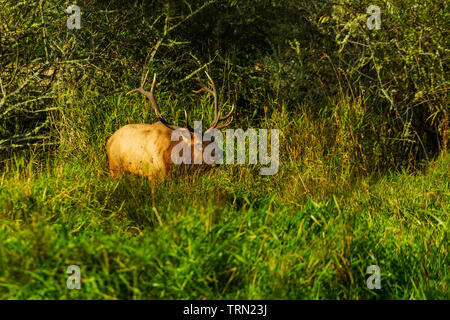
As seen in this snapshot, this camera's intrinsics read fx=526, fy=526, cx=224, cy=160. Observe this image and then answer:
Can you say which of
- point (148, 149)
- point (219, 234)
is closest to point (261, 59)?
point (148, 149)

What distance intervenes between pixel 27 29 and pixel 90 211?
255cm

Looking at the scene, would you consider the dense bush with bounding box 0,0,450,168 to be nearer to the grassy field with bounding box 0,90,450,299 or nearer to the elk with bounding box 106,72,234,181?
the grassy field with bounding box 0,90,450,299

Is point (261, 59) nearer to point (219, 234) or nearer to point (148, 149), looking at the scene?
point (148, 149)

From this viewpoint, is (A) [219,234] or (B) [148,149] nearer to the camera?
(A) [219,234]

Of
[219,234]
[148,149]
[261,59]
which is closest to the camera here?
[219,234]

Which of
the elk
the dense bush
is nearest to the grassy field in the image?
the elk

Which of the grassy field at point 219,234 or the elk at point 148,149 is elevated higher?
the elk at point 148,149

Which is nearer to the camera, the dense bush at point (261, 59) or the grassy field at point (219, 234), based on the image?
the grassy field at point (219, 234)

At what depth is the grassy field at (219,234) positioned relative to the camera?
2914 mm

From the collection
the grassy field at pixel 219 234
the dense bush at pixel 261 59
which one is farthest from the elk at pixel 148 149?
the dense bush at pixel 261 59

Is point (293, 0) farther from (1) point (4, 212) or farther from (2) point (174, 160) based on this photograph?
(1) point (4, 212)

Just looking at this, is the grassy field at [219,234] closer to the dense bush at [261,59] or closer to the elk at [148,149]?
the elk at [148,149]

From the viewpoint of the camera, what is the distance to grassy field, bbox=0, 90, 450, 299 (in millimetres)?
2914

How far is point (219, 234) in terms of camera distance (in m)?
3.28
